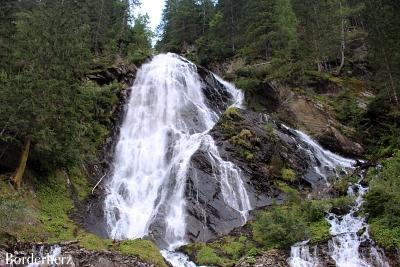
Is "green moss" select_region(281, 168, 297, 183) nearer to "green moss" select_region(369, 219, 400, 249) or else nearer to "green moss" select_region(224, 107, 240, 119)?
"green moss" select_region(224, 107, 240, 119)

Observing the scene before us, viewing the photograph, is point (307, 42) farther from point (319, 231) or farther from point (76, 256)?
point (76, 256)

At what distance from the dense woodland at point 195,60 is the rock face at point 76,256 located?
1219 millimetres

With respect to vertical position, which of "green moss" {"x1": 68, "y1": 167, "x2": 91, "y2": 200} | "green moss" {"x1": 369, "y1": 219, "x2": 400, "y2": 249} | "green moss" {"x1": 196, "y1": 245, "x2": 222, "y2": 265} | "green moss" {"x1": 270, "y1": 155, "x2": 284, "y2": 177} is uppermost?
"green moss" {"x1": 270, "y1": 155, "x2": 284, "y2": 177}

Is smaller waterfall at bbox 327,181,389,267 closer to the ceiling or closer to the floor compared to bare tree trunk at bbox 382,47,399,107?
closer to the floor

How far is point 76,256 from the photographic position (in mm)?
14359

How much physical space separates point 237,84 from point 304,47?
6.91 meters

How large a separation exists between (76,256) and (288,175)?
14.1 metres

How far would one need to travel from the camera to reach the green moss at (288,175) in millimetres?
24625

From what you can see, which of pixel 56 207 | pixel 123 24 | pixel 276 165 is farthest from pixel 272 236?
pixel 123 24

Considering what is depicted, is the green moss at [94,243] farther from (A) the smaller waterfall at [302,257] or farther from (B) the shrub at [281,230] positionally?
(A) the smaller waterfall at [302,257]

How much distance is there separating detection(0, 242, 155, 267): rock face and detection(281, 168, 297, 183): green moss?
39.8 ft

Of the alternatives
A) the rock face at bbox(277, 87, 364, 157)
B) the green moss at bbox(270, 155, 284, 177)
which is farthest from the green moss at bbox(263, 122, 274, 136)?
the rock face at bbox(277, 87, 364, 157)

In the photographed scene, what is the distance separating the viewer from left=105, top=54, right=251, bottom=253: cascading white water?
69.9ft

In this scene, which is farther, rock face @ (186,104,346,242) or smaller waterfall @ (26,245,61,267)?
rock face @ (186,104,346,242)
